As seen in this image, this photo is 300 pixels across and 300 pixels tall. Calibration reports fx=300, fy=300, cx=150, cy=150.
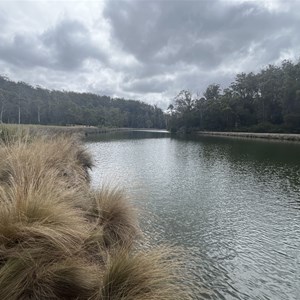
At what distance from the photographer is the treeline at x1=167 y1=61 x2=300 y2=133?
4966 centimetres

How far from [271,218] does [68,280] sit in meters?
6.68

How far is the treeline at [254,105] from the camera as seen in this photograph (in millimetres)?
49656

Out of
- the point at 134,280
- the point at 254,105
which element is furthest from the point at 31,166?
the point at 254,105

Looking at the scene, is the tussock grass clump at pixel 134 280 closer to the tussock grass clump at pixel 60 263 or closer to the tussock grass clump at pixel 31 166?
the tussock grass clump at pixel 60 263

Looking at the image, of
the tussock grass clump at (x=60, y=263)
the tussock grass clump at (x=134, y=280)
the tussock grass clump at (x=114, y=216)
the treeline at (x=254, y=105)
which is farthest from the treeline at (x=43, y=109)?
the tussock grass clump at (x=134, y=280)

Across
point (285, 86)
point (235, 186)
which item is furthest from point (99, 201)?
point (285, 86)

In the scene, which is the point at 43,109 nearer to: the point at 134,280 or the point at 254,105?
the point at 254,105

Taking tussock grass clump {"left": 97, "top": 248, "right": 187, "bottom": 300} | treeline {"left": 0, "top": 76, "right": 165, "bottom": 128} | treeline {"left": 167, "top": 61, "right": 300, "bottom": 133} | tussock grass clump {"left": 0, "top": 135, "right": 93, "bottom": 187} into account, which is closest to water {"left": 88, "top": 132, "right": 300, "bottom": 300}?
tussock grass clump {"left": 0, "top": 135, "right": 93, "bottom": 187}

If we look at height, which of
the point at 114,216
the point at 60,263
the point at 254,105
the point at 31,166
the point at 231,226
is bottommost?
the point at 231,226

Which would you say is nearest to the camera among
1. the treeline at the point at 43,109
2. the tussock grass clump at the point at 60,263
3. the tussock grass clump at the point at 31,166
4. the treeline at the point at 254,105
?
the tussock grass clump at the point at 60,263

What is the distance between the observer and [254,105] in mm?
64000

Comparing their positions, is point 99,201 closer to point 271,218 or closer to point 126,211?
point 126,211

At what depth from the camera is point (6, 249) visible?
2.87 meters

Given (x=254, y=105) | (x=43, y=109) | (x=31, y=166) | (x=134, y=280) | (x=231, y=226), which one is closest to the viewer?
(x=134, y=280)
